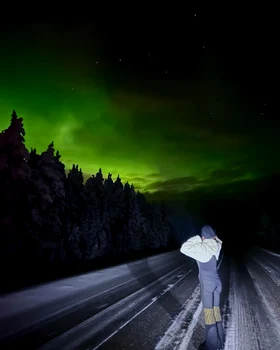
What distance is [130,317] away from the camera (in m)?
7.61

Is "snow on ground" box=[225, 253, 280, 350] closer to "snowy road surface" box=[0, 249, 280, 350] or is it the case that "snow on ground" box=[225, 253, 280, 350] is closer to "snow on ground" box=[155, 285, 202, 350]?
"snowy road surface" box=[0, 249, 280, 350]

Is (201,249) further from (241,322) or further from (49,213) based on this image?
(49,213)

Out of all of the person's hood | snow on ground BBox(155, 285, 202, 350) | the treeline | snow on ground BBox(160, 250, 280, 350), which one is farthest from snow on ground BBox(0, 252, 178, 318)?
the treeline

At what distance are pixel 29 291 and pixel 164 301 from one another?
15.0 feet

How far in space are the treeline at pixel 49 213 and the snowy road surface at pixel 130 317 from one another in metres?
15.0

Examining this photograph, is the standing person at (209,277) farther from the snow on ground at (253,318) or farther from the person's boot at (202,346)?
the snow on ground at (253,318)

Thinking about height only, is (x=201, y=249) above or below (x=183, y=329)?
above

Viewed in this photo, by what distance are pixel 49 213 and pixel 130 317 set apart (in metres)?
25.0

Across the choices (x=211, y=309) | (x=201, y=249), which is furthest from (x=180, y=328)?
(x=201, y=249)

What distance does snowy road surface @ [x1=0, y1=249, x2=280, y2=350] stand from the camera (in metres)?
5.76

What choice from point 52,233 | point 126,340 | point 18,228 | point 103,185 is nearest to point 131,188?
point 103,185

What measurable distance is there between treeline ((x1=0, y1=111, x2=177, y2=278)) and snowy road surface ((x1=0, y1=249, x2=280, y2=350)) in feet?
49.1

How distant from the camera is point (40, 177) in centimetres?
3042

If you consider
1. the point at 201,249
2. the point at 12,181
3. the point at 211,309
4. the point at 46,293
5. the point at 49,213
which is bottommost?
the point at 46,293
